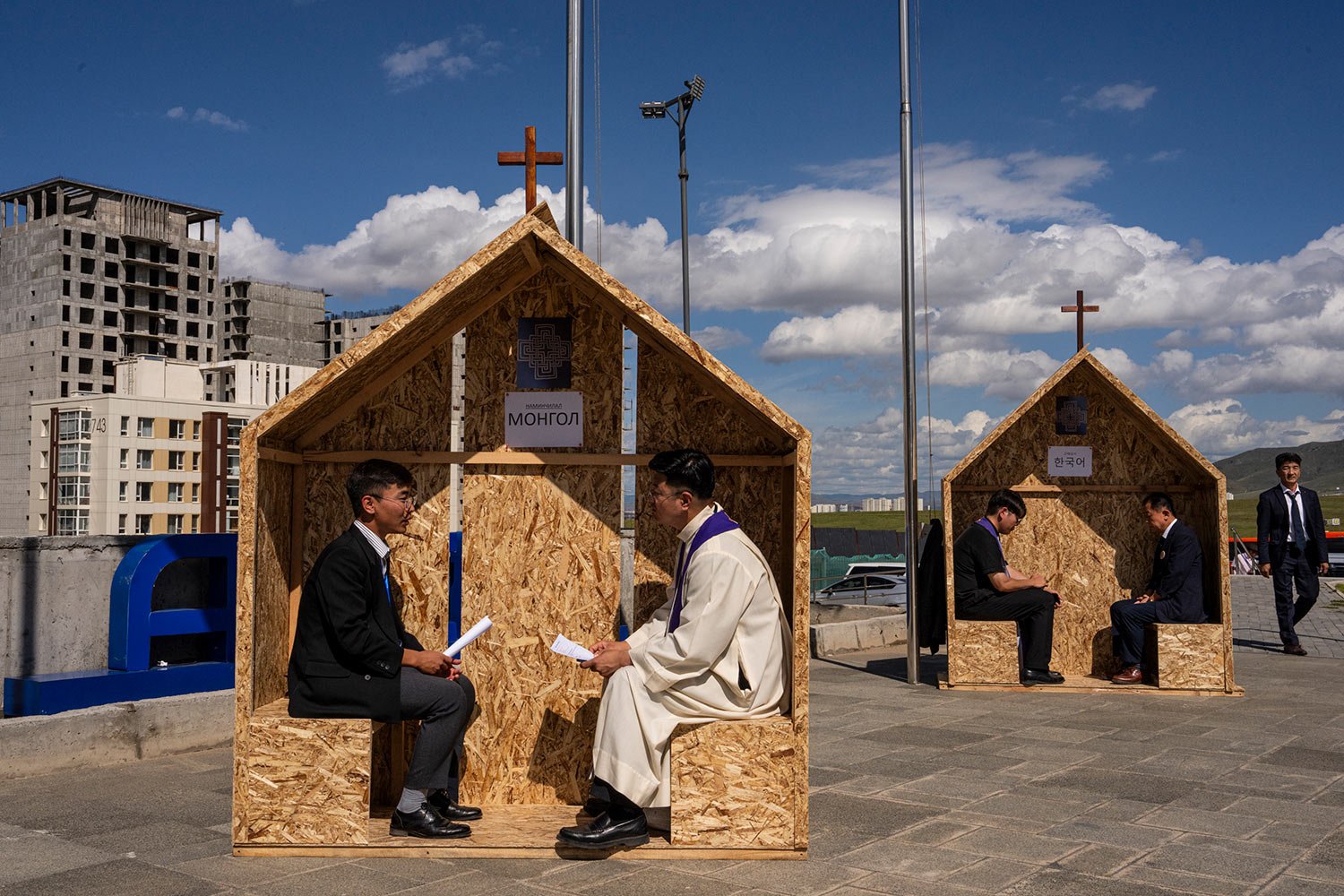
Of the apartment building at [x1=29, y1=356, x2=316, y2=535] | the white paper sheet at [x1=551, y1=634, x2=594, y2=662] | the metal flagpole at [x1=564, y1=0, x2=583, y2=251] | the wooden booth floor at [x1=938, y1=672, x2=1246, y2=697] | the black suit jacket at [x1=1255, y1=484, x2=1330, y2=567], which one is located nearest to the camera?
the white paper sheet at [x1=551, y1=634, x2=594, y2=662]

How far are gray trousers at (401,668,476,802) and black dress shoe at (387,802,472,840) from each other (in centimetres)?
12

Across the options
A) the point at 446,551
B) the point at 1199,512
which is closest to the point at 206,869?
the point at 446,551

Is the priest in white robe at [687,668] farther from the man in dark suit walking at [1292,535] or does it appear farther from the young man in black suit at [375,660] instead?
the man in dark suit walking at [1292,535]

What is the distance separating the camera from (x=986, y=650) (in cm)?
1134

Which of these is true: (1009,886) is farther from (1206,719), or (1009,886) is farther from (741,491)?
(1206,719)

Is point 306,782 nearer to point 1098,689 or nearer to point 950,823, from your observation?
point 950,823

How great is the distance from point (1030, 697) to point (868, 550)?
35.1m

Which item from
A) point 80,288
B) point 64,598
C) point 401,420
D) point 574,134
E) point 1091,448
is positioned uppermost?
point 80,288

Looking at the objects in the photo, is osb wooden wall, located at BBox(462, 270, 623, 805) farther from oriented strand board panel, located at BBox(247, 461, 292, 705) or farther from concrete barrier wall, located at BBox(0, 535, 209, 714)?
concrete barrier wall, located at BBox(0, 535, 209, 714)

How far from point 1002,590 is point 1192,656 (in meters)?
1.75

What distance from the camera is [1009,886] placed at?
532cm

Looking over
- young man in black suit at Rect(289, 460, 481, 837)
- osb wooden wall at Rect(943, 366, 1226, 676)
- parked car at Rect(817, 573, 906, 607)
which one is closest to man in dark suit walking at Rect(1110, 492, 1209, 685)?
osb wooden wall at Rect(943, 366, 1226, 676)

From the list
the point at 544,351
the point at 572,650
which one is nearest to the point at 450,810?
the point at 572,650

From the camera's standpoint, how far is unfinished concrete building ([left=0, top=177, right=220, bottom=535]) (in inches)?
4624
